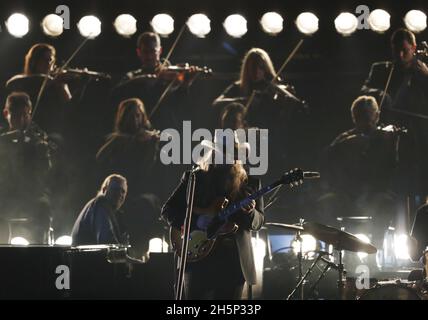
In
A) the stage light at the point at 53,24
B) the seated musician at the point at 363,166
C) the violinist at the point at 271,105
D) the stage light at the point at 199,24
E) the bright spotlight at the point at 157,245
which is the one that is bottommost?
the bright spotlight at the point at 157,245

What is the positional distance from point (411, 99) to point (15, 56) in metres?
5.48

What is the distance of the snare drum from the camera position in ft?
22.4

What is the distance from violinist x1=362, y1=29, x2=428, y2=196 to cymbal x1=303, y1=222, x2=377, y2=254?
10.9 ft

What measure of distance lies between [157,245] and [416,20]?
4440 mm

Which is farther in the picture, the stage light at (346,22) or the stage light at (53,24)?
the stage light at (53,24)

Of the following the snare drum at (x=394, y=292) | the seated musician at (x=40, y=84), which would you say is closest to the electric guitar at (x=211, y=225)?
the snare drum at (x=394, y=292)

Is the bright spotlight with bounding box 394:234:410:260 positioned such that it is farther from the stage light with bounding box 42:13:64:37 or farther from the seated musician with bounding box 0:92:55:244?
the stage light with bounding box 42:13:64:37

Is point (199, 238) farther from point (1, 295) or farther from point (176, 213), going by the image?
point (1, 295)

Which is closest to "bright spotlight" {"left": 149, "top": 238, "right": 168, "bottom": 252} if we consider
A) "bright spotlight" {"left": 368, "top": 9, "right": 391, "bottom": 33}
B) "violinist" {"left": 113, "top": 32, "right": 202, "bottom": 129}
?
"violinist" {"left": 113, "top": 32, "right": 202, "bottom": 129}

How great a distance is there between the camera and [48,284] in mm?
5809

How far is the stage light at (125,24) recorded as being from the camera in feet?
34.3

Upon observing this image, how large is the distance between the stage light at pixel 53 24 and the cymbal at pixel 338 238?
5092 mm

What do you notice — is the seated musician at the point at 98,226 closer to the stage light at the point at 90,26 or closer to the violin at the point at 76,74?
the violin at the point at 76,74

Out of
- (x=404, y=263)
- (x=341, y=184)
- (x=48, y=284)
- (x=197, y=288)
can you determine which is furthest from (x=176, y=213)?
(x=341, y=184)
